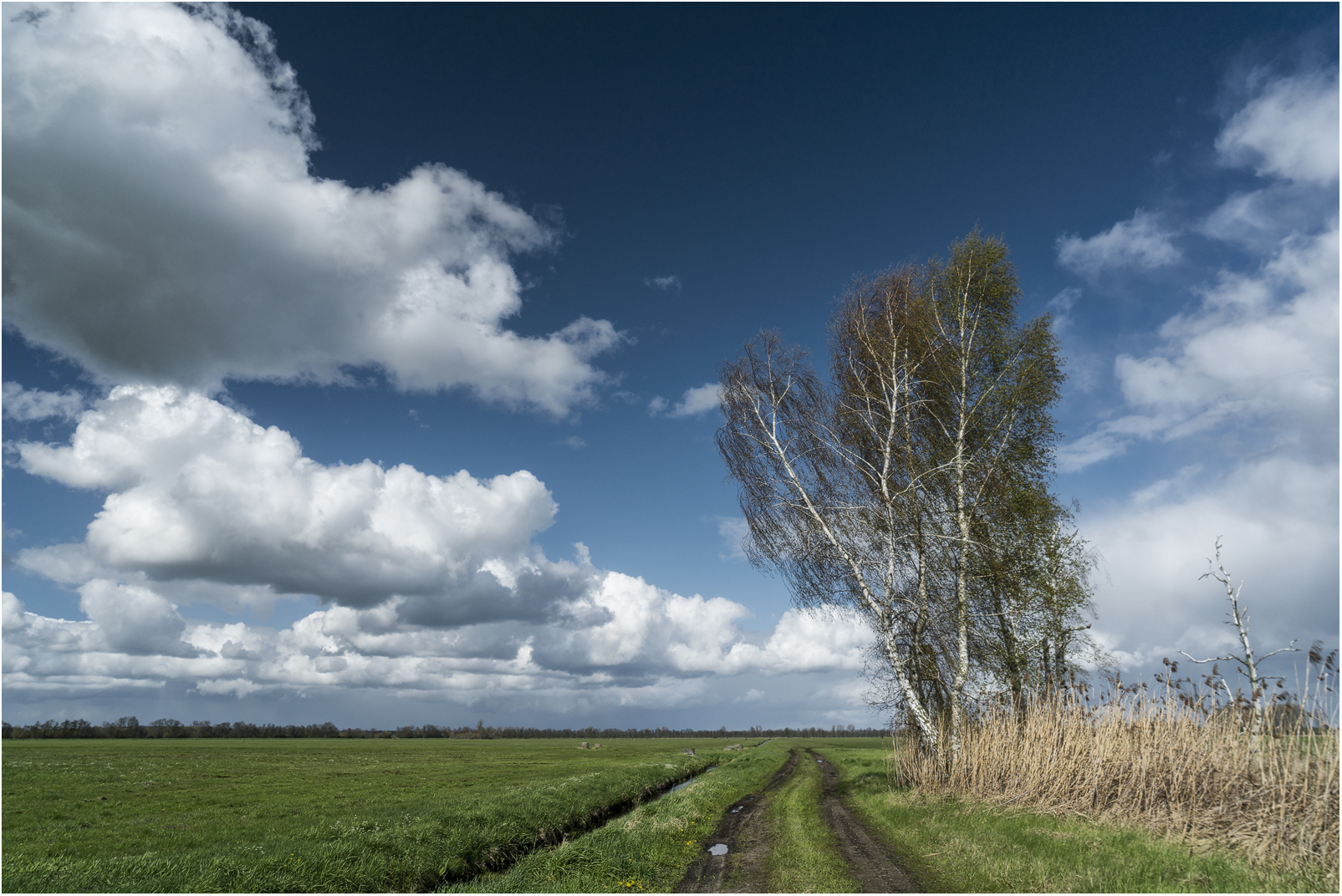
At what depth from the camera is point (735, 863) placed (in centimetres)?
1212

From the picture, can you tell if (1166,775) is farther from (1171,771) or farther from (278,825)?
(278,825)

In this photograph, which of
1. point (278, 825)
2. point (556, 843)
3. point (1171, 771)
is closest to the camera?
point (1171, 771)

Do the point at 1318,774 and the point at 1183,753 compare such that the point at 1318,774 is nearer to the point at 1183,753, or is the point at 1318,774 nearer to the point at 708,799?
the point at 1183,753

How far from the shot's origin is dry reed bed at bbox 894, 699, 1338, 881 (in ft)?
29.5

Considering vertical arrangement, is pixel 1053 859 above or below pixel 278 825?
above

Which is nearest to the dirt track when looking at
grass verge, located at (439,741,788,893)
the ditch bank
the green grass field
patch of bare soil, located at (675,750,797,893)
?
patch of bare soil, located at (675,750,797,893)

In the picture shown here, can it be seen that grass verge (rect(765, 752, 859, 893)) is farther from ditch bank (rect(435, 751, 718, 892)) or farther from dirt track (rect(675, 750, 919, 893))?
ditch bank (rect(435, 751, 718, 892))

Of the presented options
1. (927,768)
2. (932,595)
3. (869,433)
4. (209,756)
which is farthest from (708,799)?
(209,756)

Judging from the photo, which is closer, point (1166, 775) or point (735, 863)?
point (1166, 775)

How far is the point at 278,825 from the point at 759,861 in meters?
16.3

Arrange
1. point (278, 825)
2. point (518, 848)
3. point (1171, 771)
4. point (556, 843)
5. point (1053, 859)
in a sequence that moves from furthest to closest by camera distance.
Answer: point (278, 825) < point (556, 843) < point (518, 848) < point (1171, 771) < point (1053, 859)

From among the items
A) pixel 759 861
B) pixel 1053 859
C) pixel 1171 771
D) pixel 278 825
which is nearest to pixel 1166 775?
pixel 1171 771

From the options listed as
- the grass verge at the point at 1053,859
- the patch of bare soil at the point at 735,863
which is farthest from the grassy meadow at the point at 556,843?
the patch of bare soil at the point at 735,863

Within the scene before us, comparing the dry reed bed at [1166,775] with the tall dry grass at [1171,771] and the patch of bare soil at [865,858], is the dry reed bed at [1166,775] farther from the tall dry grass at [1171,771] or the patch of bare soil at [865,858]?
the patch of bare soil at [865,858]
